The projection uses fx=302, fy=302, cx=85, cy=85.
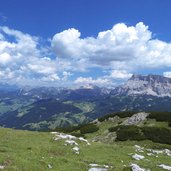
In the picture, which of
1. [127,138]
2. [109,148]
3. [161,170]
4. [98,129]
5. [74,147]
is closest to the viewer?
[161,170]

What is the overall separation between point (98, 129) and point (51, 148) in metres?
39.2

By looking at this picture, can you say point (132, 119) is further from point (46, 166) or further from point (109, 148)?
point (46, 166)

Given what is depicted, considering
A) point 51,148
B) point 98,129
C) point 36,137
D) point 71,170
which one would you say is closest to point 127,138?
point 98,129

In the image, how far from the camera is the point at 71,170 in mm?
26281

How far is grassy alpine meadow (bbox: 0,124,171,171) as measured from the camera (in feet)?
85.0

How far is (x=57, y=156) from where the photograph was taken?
107 feet

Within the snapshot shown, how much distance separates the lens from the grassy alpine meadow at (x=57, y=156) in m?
25.9

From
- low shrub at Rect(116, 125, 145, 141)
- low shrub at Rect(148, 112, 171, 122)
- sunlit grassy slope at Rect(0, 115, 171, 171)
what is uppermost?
low shrub at Rect(148, 112, 171, 122)

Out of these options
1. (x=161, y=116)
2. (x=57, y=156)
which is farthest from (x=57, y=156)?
(x=161, y=116)

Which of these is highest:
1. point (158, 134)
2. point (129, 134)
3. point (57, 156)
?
point (158, 134)

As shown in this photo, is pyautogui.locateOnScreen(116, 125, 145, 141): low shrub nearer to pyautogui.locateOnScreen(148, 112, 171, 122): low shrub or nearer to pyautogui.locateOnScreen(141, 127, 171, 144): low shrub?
pyautogui.locateOnScreen(141, 127, 171, 144): low shrub

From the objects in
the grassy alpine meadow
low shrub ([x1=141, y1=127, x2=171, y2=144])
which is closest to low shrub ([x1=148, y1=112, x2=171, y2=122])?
low shrub ([x1=141, y1=127, x2=171, y2=144])

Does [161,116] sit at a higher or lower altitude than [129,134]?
higher

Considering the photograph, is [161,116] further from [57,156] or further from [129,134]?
[57,156]
